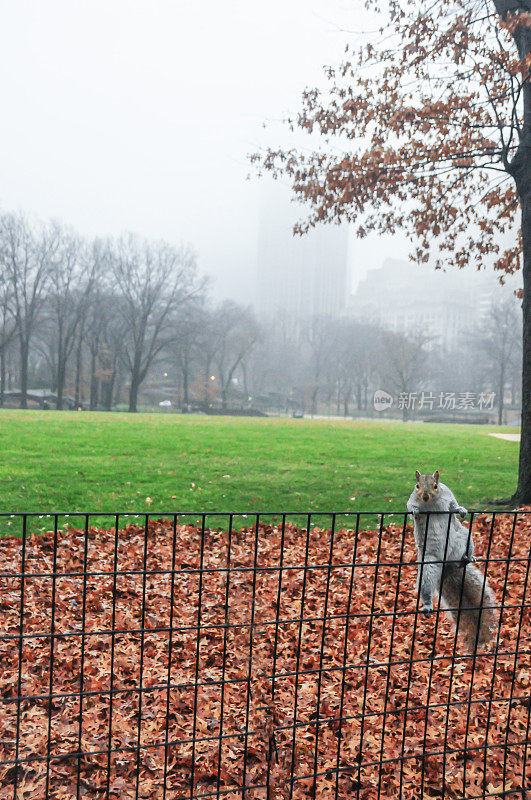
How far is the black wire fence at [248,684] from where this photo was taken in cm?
277

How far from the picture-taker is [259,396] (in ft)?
194

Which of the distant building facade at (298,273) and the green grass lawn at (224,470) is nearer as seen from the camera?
the green grass lawn at (224,470)

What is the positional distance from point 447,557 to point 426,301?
88991mm

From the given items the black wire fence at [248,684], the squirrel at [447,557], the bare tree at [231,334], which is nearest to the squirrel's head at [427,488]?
Result: the squirrel at [447,557]

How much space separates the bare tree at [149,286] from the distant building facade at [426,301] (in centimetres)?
2212

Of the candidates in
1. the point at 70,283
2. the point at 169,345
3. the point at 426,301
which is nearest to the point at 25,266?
the point at 70,283

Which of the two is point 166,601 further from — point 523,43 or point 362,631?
point 523,43

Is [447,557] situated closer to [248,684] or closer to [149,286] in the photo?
[248,684]

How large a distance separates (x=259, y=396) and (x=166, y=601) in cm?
5385

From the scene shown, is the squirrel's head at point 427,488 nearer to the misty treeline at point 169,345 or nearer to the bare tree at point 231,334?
the misty treeline at point 169,345

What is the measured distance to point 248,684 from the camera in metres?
2.58

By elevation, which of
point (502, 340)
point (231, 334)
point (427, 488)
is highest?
point (231, 334)

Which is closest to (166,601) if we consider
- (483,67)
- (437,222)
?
(437,222)

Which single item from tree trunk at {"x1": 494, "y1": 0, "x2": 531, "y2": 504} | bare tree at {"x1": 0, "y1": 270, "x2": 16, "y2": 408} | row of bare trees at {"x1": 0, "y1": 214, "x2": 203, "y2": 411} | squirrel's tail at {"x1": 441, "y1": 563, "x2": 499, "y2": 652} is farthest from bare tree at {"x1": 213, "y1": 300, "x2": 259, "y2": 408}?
squirrel's tail at {"x1": 441, "y1": 563, "x2": 499, "y2": 652}
